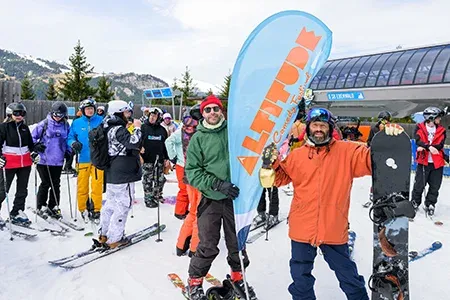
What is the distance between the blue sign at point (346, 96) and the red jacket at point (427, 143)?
58.2ft

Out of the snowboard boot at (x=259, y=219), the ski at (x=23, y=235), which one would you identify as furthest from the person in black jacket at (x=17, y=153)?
the snowboard boot at (x=259, y=219)

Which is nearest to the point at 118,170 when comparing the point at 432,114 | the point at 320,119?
the point at 320,119

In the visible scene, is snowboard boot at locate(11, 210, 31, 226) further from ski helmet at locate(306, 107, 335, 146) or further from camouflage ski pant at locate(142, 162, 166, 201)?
ski helmet at locate(306, 107, 335, 146)

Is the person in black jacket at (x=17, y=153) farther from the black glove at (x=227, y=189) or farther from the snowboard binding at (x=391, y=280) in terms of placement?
the snowboard binding at (x=391, y=280)

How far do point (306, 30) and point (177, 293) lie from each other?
A: 8.61 ft

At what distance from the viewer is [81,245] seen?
170 inches

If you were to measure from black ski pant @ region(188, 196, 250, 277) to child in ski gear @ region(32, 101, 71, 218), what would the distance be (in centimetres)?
320

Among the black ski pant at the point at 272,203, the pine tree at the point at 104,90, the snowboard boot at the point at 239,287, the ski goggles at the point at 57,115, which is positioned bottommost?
the snowboard boot at the point at 239,287

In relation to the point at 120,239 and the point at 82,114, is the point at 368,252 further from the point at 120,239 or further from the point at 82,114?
the point at 82,114

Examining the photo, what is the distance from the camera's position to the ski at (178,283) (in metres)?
3.06

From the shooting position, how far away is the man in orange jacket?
2.45 metres

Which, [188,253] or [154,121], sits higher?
[154,121]

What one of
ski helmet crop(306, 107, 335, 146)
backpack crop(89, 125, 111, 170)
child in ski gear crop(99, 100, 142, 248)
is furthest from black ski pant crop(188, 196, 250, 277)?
backpack crop(89, 125, 111, 170)

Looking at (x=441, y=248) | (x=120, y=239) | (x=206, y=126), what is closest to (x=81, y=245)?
(x=120, y=239)
